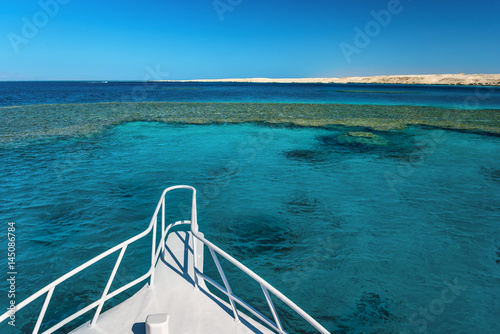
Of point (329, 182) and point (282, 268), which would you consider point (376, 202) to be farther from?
point (282, 268)

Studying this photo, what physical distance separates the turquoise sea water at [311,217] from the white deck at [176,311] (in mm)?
2610

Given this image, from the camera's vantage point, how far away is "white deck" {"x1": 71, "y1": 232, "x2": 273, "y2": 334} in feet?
16.4

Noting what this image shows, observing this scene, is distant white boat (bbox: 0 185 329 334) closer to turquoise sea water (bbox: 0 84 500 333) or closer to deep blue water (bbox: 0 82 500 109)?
turquoise sea water (bbox: 0 84 500 333)

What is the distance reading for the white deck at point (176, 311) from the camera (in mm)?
4984

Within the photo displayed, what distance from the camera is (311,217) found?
40.9 ft

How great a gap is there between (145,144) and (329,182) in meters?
16.2

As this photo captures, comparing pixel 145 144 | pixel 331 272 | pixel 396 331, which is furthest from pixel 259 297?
pixel 145 144

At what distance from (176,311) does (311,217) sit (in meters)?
8.25

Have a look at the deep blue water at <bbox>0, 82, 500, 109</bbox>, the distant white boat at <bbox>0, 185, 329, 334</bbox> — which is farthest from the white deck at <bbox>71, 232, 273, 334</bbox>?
the deep blue water at <bbox>0, 82, 500, 109</bbox>

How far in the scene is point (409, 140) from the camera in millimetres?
26453

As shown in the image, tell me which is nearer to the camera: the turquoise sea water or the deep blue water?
the turquoise sea water

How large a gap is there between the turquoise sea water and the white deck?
261 centimetres

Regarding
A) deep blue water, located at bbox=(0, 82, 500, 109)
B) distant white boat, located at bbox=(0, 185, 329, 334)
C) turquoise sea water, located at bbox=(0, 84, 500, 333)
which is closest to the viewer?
distant white boat, located at bbox=(0, 185, 329, 334)

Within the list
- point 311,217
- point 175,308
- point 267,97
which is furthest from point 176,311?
point 267,97
